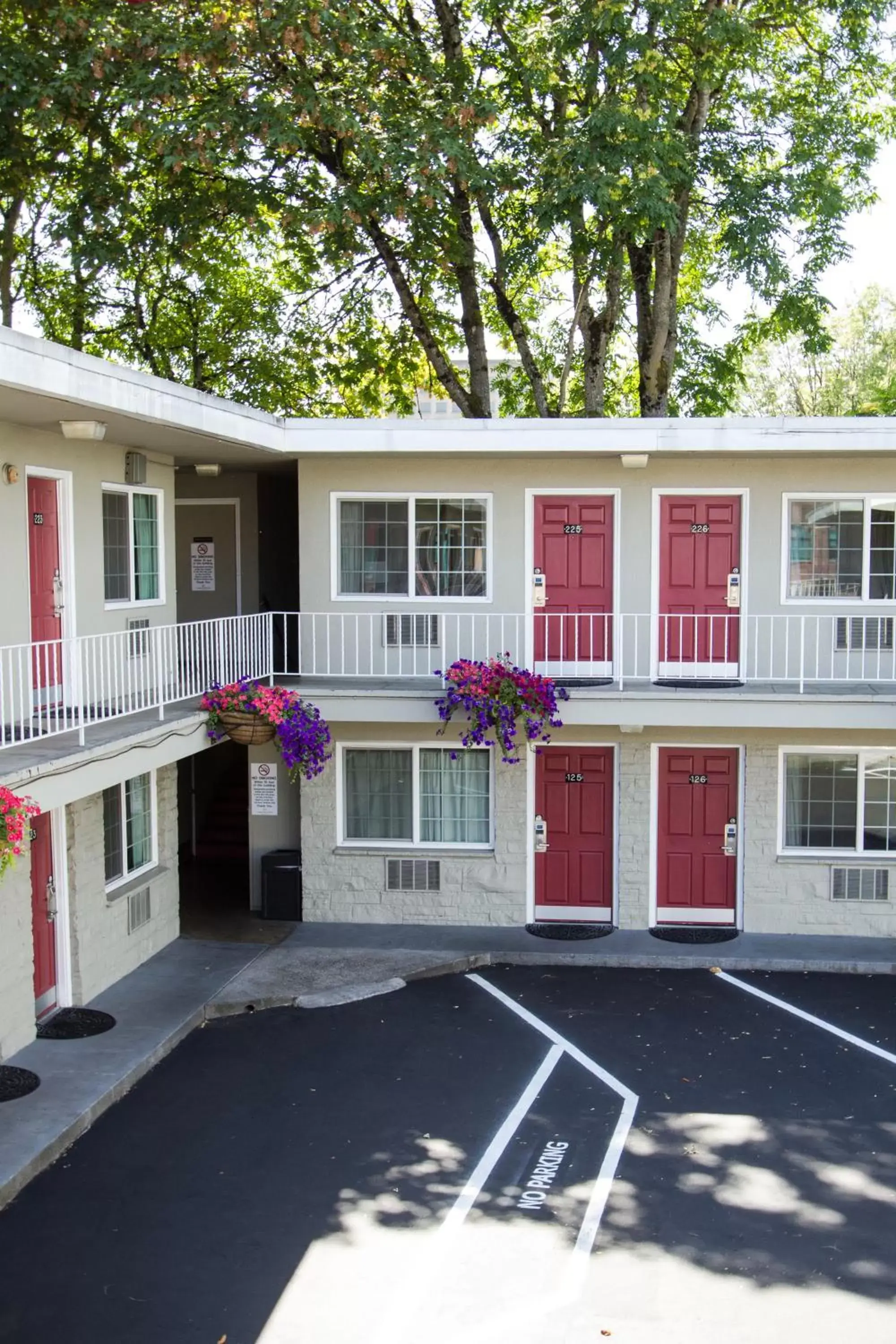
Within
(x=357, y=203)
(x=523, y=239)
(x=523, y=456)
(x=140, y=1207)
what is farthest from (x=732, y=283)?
(x=140, y=1207)

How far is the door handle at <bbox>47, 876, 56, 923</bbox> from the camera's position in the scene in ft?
38.1

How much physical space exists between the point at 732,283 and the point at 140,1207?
1598 centimetres

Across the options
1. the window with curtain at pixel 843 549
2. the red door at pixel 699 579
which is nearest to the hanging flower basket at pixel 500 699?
the red door at pixel 699 579

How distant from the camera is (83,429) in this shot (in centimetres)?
1106

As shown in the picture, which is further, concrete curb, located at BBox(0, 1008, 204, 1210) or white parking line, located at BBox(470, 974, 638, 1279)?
concrete curb, located at BBox(0, 1008, 204, 1210)

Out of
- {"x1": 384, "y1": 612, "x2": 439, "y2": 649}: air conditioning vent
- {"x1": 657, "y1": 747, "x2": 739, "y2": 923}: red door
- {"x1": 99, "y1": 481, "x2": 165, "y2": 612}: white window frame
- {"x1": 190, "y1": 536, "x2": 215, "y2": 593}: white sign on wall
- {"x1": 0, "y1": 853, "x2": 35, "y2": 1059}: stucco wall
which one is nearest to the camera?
{"x1": 0, "y1": 853, "x2": 35, "y2": 1059}: stucco wall

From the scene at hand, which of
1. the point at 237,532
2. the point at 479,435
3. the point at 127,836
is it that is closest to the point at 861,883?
the point at 479,435

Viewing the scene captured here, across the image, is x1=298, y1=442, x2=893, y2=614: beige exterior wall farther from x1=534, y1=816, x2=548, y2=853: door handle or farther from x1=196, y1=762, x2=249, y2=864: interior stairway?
x1=196, y1=762, x2=249, y2=864: interior stairway

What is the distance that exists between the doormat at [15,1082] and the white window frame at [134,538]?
4823 mm

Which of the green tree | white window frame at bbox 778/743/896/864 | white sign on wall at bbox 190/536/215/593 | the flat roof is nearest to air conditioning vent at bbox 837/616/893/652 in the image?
white window frame at bbox 778/743/896/864

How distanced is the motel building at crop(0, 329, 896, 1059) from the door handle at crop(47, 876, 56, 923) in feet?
3.71

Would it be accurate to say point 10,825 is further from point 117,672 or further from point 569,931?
point 569,931

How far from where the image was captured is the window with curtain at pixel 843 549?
46.5 feet

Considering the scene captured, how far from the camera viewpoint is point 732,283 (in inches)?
758
